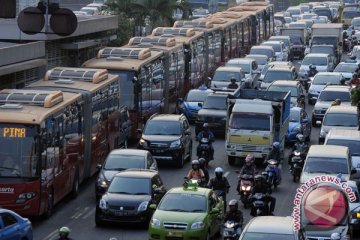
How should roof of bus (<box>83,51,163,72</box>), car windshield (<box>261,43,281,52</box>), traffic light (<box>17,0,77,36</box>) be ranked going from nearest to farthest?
traffic light (<box>17,0,77,36</box>), roof of bus (<box>83,51,163,72</box>), car windshield (<box>261,43,281,52</box>)

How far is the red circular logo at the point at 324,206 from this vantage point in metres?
15.0

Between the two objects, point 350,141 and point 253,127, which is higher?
point 350,141

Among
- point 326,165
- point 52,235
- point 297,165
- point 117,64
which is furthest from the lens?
point 117,64

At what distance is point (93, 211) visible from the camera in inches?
1261

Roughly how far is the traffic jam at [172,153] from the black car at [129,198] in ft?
0.10

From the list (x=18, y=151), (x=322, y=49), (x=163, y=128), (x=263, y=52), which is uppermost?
(x=18, y=151)

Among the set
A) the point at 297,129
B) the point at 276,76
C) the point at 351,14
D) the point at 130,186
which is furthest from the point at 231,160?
the point at 351,14

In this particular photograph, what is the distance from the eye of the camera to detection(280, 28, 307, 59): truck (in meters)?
83.0

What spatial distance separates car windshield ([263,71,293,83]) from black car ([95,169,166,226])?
27.2 m

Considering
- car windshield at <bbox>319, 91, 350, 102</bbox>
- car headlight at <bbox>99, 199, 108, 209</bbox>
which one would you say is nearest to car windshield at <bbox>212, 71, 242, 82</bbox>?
car windshield at <bbox>319, 91, 350, 102</bbox>

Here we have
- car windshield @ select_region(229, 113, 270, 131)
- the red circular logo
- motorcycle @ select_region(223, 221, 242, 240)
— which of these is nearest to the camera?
the red circular logo

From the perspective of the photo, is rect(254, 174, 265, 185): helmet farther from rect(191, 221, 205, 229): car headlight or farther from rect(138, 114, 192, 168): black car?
rect(138, 114, 192, 168): black car

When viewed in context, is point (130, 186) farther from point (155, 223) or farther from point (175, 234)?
point (175, 234)

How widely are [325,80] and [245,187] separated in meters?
24.6
